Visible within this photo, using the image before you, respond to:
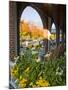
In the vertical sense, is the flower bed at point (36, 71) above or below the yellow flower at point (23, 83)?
above

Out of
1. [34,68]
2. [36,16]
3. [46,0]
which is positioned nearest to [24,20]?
[36,16]

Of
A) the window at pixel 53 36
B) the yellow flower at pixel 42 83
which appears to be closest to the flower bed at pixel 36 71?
the yellow flower at pixel 42 83

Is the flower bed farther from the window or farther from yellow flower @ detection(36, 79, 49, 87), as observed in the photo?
the window

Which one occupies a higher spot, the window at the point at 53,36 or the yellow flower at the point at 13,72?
the window at the point at 53,36

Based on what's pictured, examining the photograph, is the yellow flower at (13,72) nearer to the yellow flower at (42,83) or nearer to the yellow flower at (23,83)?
the yellow flower at (23,83)

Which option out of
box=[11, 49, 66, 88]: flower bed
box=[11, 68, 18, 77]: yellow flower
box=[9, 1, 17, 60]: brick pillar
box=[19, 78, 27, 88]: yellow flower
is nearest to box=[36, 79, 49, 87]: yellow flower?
box=[11, 49, 66, 88]: flower bed

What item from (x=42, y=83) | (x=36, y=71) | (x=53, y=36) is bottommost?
(x=42, y=83)

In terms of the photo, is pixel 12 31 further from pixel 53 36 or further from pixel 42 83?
pixel 42 83

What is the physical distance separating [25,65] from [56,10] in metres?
0.56

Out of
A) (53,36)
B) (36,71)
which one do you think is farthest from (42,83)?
(53,36)

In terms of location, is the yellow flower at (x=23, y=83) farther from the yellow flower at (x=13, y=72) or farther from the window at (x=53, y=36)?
the window at (x=53, y=36)

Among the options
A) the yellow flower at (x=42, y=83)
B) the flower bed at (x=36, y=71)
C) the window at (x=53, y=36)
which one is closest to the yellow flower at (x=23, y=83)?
the flower bed at (x=36, y=71)

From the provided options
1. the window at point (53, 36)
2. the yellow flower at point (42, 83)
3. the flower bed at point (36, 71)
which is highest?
the window at point (53, 36)

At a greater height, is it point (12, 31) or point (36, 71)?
point (12, 31)
